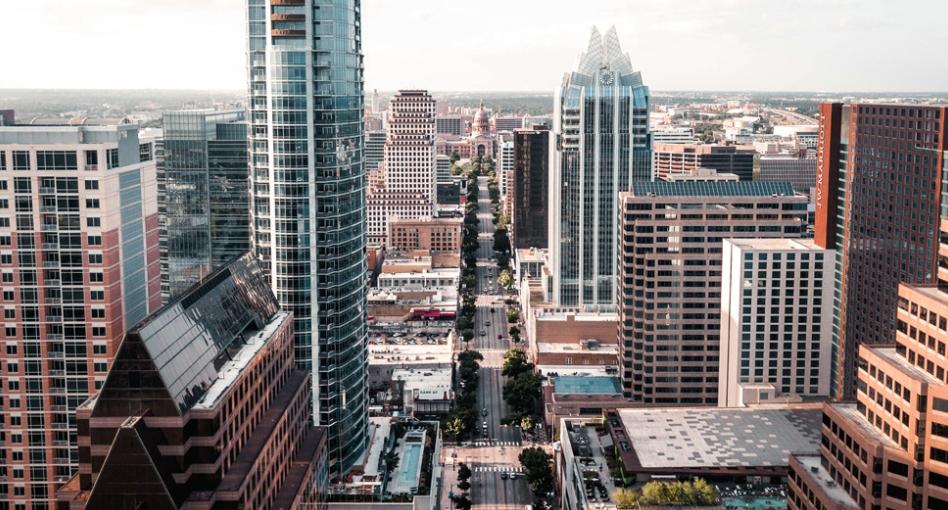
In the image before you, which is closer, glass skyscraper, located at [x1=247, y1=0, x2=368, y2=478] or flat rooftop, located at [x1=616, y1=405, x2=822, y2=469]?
flat rooftop, located at [x1=616, y1=405, x2=822, y2=469]

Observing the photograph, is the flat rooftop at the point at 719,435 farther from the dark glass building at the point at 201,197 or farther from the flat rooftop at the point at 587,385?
the dark glass building at the point at 201,197

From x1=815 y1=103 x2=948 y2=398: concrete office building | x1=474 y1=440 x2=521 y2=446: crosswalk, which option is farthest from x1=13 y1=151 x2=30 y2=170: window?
x1=815 y1=103 x2=948 y2=398: concrete office building

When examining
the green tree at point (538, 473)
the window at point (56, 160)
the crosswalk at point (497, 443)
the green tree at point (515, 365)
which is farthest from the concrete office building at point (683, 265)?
the window at point (56, 160)

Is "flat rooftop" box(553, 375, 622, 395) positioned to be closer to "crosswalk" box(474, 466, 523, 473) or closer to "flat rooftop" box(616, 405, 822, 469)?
"crosswalk" box(474, 466, 523, 473)

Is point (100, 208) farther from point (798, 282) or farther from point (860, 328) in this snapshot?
point (860, 328)

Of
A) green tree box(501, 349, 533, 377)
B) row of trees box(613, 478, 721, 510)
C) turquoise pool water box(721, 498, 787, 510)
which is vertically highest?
row of trees box(613, 478, 721, 510)

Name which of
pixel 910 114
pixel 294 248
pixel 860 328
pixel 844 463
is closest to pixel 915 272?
pixel 860 328

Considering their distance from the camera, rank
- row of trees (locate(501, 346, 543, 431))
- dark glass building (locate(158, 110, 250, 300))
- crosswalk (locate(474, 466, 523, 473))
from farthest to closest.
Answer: row of trees (locate(501, 346, 543, 431)) < dark glass building (locate(158, 110, 250, 300)) < crosswalk (locate(474, 466, 523, 473))

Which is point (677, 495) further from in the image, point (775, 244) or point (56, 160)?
point (56, 160)
